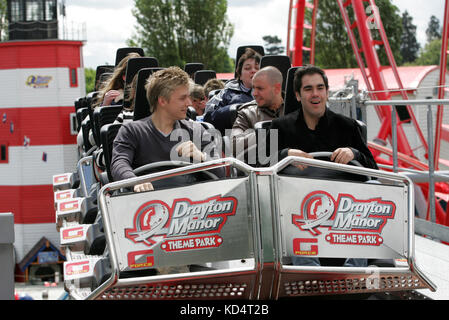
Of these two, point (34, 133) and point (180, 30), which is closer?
point (34, 133)

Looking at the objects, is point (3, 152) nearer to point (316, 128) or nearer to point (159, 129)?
point (159, 129)

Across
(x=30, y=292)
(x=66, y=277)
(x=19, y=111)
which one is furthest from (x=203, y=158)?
(x=19, y=111)

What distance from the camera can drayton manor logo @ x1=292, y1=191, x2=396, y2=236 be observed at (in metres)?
3.48

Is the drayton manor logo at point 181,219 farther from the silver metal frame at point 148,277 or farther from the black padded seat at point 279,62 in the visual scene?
the black padded seat at point 279,62

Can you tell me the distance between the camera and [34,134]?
3897cm

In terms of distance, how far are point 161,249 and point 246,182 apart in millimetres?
499

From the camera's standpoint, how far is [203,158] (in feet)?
13.6

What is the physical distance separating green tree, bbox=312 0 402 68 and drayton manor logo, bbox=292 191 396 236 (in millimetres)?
41674

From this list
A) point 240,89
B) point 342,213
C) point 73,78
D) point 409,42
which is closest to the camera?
point 342,213

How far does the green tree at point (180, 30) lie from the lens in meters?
41.6

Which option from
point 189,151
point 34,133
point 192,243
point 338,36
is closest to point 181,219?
point 192,243

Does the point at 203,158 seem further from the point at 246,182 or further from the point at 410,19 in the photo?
the point at 410,19

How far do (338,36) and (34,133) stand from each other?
19000 millimetres

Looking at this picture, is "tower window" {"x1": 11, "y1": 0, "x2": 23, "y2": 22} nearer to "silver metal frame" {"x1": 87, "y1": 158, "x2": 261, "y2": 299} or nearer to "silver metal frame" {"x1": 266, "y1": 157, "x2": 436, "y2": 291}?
"silver metal frame" {"x1": 87, "y1": 158, "x2": 261, "y2": 299}
